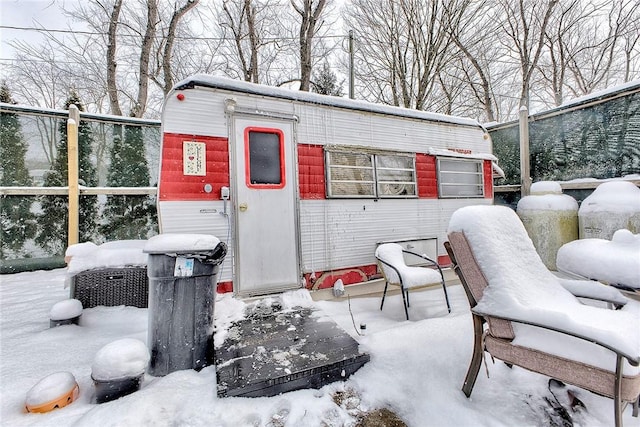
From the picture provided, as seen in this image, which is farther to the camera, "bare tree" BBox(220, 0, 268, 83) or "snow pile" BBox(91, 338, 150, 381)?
"bare tree" BBox(220, 0, 268, 83)

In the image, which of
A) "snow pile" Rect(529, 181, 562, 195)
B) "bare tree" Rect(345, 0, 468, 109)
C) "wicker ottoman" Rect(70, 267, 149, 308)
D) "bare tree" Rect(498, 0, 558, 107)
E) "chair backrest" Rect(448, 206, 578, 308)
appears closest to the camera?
"chair backrest" Rect(448, 206, 578, 308)

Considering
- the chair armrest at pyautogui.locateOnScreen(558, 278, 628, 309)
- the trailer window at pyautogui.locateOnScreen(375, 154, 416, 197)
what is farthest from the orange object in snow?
the trailer window at pyautogui.locateOnScreen(375, 154, 416, 197)

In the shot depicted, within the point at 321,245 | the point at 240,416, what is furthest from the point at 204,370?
the point at 321,245

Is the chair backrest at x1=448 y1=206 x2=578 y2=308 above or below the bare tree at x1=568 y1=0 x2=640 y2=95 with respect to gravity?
below

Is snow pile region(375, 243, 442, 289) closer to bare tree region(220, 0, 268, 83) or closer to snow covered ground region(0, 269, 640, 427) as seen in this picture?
snow covered ground region(0, 269, 640, 427)

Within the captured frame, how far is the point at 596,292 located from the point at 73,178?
7.80 m

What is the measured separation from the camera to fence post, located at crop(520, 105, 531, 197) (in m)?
6.58

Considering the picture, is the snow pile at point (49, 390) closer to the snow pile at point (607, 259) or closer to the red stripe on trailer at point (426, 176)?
the snow pile at point (607, 259)

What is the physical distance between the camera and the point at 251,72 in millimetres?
12609

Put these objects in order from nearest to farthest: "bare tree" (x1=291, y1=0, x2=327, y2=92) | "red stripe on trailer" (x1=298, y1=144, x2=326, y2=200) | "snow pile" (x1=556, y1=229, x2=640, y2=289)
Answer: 1. "snow pile" (x1=556, y1=229, x2=640, y2=289)
2. "red stripe on trailer" (x1=298, y1=144, x2=326, y2=200)
3. "bare tree" (x1=291, y1=0, x2=327, y2=92)

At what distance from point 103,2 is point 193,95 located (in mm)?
11770

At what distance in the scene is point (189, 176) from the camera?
3.34m

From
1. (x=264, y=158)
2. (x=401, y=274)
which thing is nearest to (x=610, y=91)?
(x=401, y=274)

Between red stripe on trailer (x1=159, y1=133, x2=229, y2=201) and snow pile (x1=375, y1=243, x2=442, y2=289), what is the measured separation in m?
2.24
